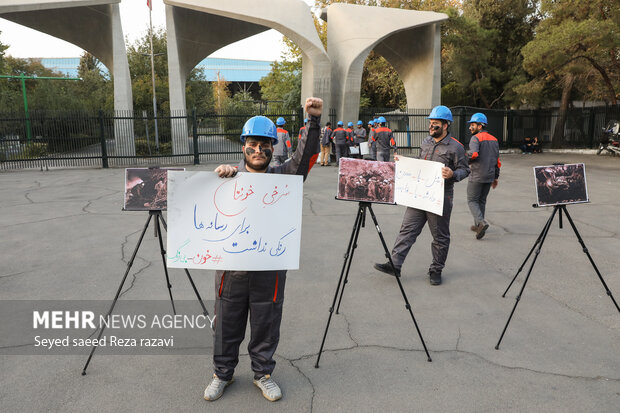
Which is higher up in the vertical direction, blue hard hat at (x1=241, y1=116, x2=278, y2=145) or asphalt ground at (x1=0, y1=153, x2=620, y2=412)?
blue hard hat at (x1=241, y1=116, x2=278, y2=145)

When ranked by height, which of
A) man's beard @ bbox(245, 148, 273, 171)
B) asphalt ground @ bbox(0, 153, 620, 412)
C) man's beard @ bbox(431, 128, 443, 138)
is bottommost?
asphalt ground @ bbox(0, 153, 620, 412)

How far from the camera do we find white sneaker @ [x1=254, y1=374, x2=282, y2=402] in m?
3.10

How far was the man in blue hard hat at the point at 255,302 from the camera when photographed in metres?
3.06

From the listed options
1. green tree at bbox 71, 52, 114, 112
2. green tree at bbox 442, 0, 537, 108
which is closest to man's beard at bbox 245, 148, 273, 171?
green tree at bbox 442, 0, 537, 108

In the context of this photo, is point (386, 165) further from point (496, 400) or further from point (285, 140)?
point (285, 140)

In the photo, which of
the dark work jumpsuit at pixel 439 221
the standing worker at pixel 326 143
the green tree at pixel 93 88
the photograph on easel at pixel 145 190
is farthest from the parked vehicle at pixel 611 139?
the green tree at pixel 93 88

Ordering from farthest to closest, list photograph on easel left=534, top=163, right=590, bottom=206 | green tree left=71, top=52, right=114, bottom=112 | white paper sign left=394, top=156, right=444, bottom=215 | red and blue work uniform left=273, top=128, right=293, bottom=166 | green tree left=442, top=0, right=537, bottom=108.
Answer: green tree left=71, top=52, right=114, bottom=112 < green tree left=442, top=0, right=537, bottom=108 < red and blue work uniform left=273, top=128, right=293, bottom=166 < white paper sign left=394, top=156, right=444, bottom=215 < photograph on easel left=534, top=163, right=590, bottom=206

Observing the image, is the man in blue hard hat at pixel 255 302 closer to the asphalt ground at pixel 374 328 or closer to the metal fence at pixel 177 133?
the asphalt ground at pixel 374 328

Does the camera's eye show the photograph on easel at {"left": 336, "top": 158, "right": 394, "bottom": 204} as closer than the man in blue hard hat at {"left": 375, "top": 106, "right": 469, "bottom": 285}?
Yes

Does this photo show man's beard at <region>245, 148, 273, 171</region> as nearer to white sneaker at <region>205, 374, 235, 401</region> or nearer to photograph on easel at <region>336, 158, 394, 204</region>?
photograph on easel at <region>336, 158, 394, 204</region>

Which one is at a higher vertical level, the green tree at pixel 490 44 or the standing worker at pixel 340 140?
the green tree at pixel 490 44

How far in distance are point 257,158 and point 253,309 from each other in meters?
1.07

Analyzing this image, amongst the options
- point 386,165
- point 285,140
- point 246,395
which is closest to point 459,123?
point 285,140

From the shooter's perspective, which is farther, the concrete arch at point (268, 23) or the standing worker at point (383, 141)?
the concrete arch at point (268, 23)
